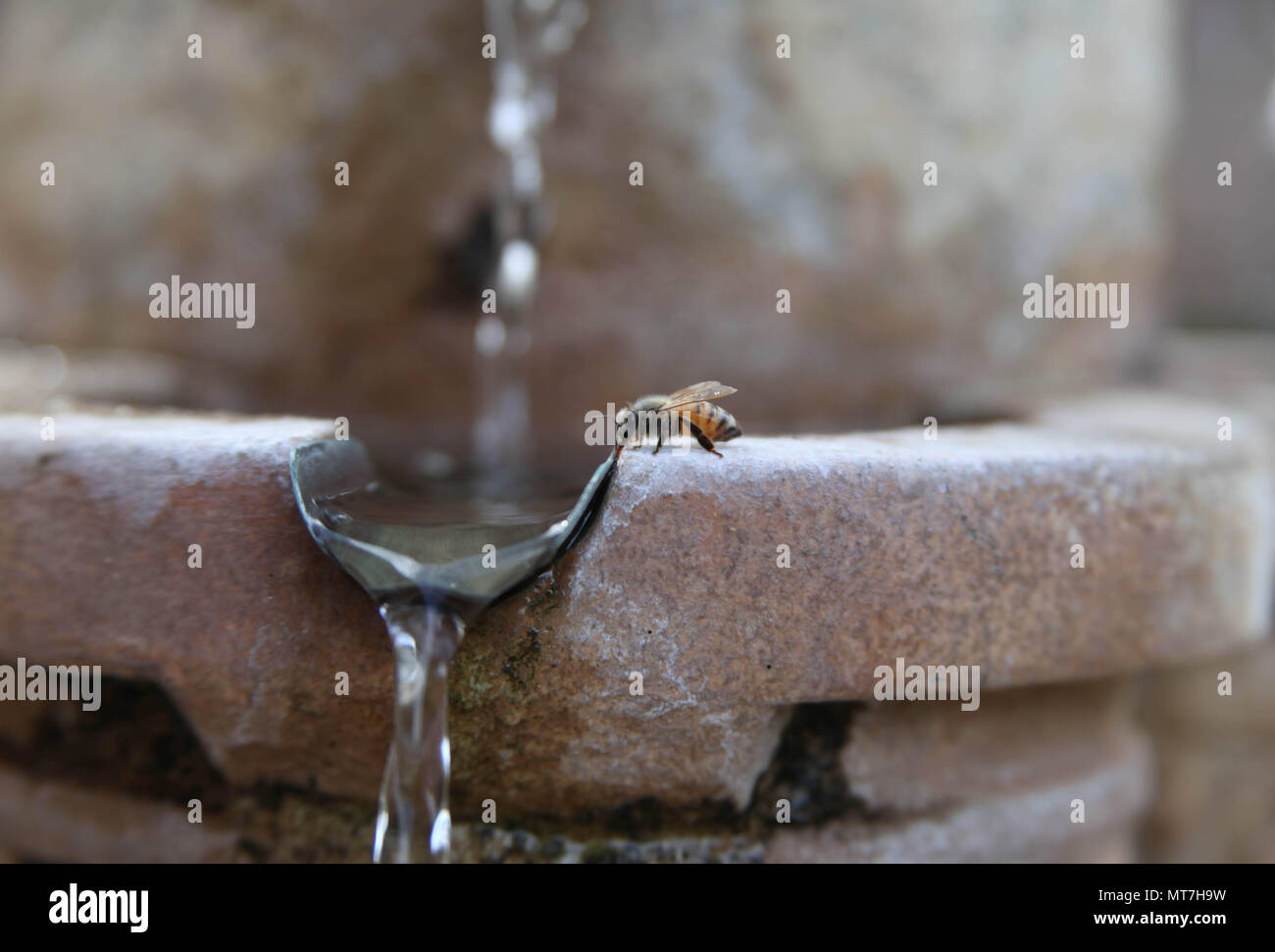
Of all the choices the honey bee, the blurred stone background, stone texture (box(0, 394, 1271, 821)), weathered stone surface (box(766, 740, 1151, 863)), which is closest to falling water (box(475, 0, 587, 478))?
the blurred stone background

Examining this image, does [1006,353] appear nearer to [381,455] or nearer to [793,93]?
[793,93]

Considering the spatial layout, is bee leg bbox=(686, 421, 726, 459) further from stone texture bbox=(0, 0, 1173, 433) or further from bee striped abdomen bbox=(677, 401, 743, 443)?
stone texture bbox=(0, 0, 1173, 433)

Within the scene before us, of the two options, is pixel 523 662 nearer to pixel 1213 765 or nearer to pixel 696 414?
pixel 696 414

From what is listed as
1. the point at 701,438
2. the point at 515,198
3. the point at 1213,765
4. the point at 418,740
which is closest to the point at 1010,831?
the point at 701,438

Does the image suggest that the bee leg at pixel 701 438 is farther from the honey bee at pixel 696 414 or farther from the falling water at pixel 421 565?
the falling water at pixel 421 565
